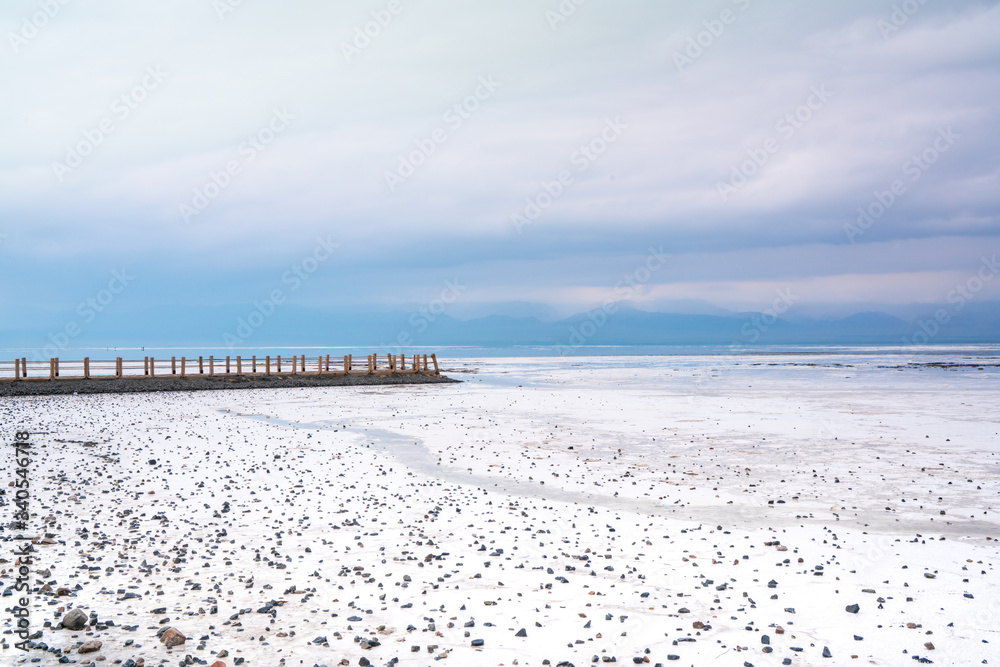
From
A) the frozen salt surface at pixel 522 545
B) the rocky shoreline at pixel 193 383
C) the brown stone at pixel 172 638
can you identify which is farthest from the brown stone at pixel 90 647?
the rocky shoreline at pixel 193 383

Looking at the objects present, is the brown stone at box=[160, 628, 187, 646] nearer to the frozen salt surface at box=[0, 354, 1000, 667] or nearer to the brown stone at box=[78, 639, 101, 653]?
the frozen salt surface at box=[0, 354, 1000, 667]

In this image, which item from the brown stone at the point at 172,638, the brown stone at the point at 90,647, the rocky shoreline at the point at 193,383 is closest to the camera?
the brown stone at the point at 90,647

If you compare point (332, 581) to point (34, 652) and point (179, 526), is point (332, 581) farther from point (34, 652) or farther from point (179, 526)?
point (179, 526)

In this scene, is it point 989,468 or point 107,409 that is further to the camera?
point 107,409

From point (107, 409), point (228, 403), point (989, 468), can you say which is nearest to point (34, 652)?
point (989, 468)

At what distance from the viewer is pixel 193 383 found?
43.7m

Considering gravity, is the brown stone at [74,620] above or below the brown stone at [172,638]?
above

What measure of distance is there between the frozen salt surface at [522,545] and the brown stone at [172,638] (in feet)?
0.30

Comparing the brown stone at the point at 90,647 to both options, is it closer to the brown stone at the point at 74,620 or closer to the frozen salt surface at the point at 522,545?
the frozen salt surface at the point at 522,545

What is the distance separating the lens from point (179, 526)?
9.76 metres

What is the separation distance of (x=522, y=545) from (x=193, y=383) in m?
39.9

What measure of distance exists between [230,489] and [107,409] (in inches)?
764

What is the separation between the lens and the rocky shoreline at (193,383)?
3812 centimetres

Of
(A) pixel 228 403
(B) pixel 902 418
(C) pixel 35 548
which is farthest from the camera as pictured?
(A) pixel 228 403
